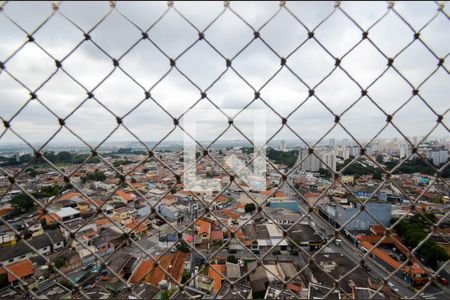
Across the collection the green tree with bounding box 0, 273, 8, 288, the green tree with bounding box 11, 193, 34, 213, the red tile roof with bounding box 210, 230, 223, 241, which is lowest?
the red tile roof with bounding box 210, 230, 223, 241

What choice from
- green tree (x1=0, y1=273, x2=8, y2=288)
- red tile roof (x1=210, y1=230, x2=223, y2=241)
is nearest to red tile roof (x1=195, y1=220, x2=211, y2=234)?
red tile roof (x1=210, y1=230, x2=223, y2=241)

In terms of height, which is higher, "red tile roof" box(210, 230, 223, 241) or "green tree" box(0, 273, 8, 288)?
"green tree" box(0, 273, 8, 288)

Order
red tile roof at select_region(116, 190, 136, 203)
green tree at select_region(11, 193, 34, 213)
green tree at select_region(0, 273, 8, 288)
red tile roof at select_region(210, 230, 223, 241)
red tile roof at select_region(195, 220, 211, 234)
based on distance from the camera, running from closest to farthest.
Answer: green tree at select_region(0, 273, 8, 288) < red tile roof at select_region(210, 230, 223, 241) < red tile roof at select_region(195, 220, 211, 234) < green tree at select_region(11, 193, 34, 213) < red tile roof at select_region(116, 190, 136, 203)

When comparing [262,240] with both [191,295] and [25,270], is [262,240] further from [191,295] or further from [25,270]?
[191,295]

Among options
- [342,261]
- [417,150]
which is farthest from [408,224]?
[417,150]

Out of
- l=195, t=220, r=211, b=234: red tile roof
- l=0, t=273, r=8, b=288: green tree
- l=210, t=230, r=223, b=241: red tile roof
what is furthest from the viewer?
l=195, t=220, r=211, b=234: red tile roof

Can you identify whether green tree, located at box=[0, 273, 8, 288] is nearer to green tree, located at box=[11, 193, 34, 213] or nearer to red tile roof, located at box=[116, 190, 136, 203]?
green tree, located at box=[11, 193, 34, 213]

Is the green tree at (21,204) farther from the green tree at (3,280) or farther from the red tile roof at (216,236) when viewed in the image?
the red tile roof at (216,236)

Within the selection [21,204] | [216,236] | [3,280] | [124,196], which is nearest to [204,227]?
[216,236]

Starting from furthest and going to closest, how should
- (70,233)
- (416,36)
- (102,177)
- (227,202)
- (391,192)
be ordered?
(102,177)
(391,192)
(227,202)
(416,36)
(70,233)

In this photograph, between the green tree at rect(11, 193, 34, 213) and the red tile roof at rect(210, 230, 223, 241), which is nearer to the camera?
the red tile roof at rect(210, 230, 223, 241)

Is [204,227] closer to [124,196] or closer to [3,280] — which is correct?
[3,280]
